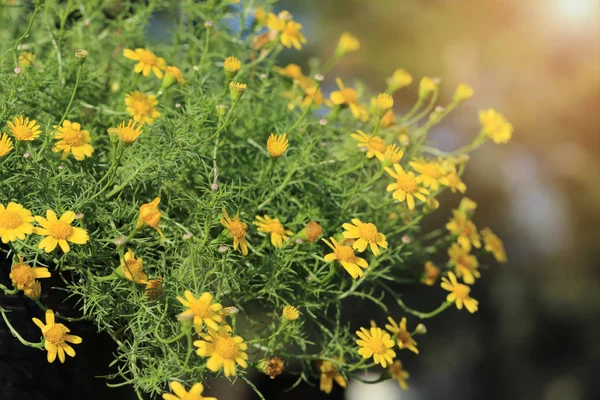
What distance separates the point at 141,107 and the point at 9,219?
183mm

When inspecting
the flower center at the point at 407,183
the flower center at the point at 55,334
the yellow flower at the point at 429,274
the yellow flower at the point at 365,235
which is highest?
the flower center at the point at 407,183

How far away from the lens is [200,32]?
0.76 m

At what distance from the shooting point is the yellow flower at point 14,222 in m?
0.44

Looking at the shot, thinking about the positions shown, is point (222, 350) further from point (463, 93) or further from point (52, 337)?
point (463, 93)

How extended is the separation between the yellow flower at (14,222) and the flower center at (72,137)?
90 mm

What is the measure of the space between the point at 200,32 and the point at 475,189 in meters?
1.11

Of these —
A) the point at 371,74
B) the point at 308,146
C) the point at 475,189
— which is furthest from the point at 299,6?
the point at 308,146

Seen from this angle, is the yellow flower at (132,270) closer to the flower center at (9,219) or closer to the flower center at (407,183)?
the flower center at (9,219)

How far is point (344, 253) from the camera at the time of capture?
53cm

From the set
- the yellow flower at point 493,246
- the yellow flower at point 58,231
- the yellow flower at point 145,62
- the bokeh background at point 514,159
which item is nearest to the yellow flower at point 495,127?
the yellow flower at point 493,246

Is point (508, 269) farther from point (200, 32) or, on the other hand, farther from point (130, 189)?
point (130, 189)

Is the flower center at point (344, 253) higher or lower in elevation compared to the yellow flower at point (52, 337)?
higher

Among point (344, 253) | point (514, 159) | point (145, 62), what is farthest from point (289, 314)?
point (514, 159)

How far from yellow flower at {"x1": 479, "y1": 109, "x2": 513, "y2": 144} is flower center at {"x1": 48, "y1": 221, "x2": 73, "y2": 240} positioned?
0.47m
